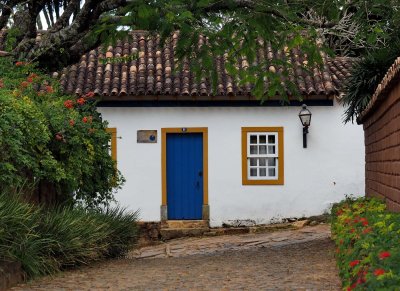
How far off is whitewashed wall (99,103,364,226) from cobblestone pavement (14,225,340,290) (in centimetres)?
395

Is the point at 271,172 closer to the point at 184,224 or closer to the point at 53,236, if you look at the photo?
the point at 184,224

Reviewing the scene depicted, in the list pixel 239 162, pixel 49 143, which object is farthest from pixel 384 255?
pixel 239 162

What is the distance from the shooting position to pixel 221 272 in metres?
9.03

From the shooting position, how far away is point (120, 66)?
18328 mm

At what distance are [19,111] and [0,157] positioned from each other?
0.72 metres

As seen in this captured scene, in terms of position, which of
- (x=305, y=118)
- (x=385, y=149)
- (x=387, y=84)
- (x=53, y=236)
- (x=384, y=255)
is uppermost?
(x=305, y=118)

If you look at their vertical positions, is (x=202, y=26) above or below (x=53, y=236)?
above

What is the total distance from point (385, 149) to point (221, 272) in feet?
8.61

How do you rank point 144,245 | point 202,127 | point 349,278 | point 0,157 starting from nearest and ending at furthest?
1. point 349,278
2. point 0,157
3. point 144,245
4. point 202,127

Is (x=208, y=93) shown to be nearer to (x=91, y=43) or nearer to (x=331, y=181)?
(x=331, y=181)

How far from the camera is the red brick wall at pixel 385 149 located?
8.43 meters

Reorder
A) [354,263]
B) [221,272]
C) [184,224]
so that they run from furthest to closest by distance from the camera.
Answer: [184,224], [221,272], [354,263]

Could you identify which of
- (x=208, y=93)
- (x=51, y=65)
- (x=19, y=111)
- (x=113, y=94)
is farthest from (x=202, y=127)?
(x=19, y=111)

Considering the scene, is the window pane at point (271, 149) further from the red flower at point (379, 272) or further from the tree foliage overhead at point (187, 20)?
the red flower at point (379, 272)
